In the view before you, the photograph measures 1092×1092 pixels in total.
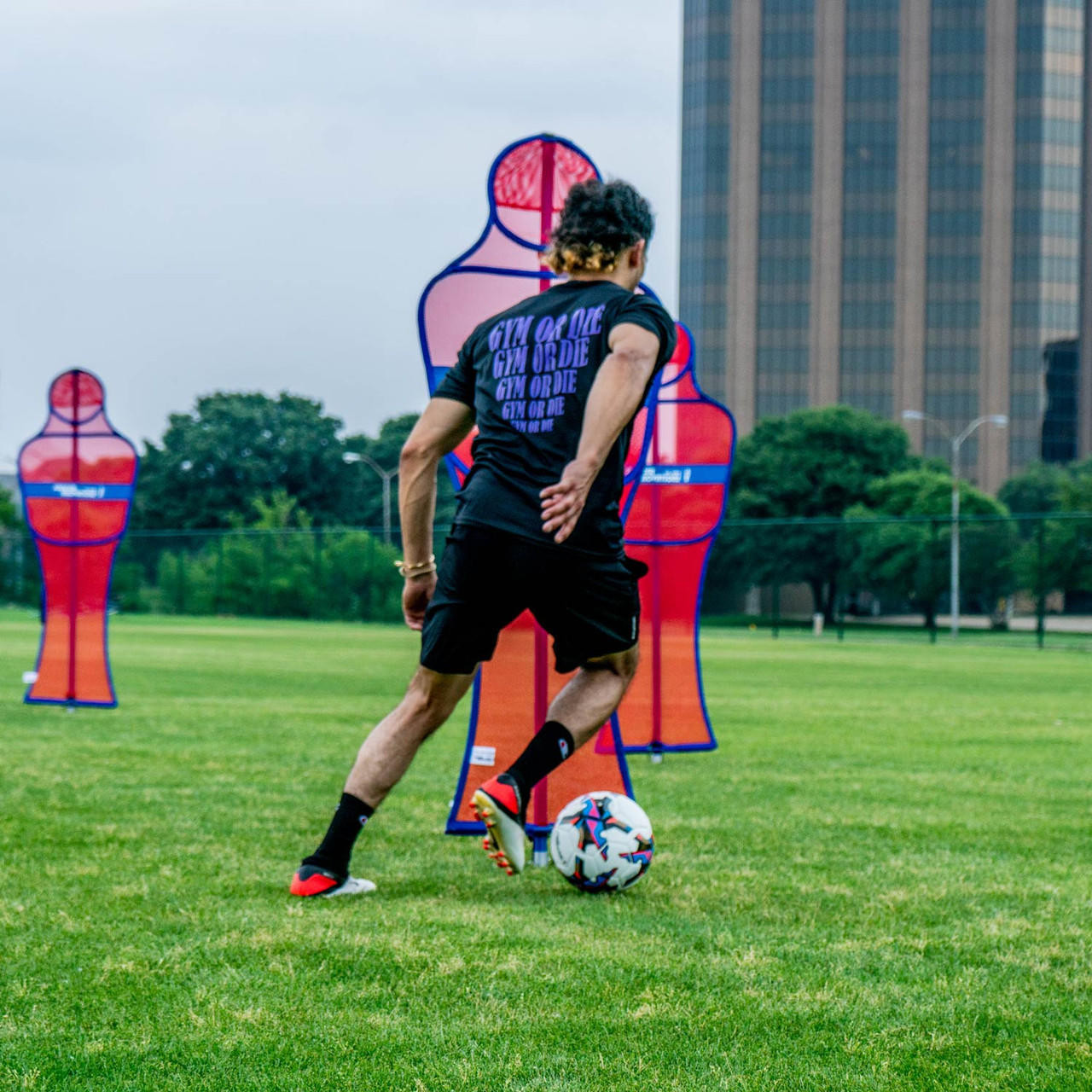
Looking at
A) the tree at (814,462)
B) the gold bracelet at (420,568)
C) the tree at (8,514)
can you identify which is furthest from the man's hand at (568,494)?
the tree at (8,514)

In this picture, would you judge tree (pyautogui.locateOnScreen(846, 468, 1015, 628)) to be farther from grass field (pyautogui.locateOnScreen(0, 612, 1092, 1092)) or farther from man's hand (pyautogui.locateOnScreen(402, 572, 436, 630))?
man's hand (pyautogui.locateOnScreen(402, 572, 436, 630))

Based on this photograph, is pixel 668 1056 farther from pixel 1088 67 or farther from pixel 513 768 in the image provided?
pixel 1088 67

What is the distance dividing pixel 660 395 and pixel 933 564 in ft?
92.7

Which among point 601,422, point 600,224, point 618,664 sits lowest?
point 618,664

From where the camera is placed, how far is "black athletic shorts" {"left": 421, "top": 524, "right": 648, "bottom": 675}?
4.46 metres

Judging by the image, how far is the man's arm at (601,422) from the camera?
14.0 ft

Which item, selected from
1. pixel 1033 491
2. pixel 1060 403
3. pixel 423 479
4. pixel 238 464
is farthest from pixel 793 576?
pixel 1060 403

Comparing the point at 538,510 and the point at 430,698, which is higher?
the point at 538,510

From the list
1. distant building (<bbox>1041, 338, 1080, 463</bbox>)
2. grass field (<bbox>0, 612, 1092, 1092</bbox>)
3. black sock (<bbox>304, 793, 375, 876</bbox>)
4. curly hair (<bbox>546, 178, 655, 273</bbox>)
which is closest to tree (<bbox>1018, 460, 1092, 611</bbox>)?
grass field (<bbox>0, 612, 1092, 1092</bbox>)

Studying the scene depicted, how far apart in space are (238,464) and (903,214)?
1721 inches

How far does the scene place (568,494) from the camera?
14.0ft

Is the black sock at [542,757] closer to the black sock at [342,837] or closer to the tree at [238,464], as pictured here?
the black sock at [342,837]

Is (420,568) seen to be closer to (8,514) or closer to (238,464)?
(8,514)

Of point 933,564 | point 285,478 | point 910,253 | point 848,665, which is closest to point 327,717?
point 848,665
